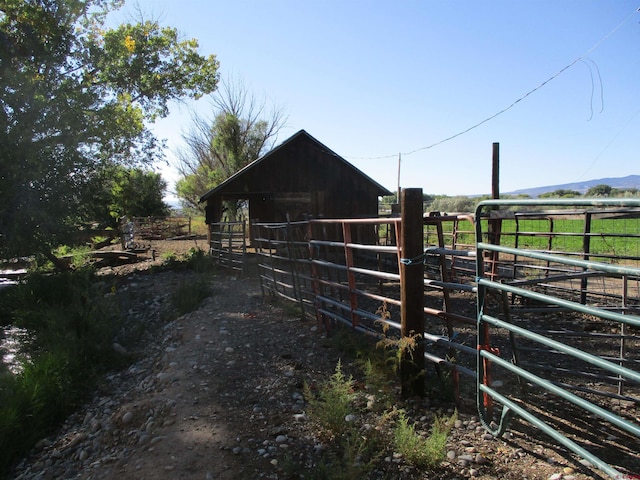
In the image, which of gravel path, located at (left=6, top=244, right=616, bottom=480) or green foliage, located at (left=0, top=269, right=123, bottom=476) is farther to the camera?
green foliage, located at (left=0, top=269, right=123, bottom=476)

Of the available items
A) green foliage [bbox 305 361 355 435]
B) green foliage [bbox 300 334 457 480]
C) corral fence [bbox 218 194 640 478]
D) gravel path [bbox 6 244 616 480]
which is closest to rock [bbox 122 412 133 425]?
gravel path [bbox 6 244 616 480]

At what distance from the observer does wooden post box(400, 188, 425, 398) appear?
367cm

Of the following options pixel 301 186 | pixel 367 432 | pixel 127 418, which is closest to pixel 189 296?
pixel 127 418

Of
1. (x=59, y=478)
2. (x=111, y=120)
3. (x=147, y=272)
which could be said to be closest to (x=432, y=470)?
(x=59, y=478)

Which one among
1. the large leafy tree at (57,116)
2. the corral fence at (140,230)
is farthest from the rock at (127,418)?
the corral fence at (140,230)

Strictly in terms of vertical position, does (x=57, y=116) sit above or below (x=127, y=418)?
above

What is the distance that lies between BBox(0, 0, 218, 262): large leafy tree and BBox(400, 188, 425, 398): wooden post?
12.5 metres

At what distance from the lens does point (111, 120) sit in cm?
1476

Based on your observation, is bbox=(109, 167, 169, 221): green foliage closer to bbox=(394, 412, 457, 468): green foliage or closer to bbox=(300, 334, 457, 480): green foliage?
bbox=(300, 334, 457, 480): green foliage

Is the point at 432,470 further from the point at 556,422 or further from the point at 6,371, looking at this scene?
the point at 6,371

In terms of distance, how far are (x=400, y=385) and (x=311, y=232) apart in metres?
2.80

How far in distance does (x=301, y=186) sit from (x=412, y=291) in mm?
12877

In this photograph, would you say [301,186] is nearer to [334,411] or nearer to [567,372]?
[567,372]

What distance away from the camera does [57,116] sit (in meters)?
13.0
